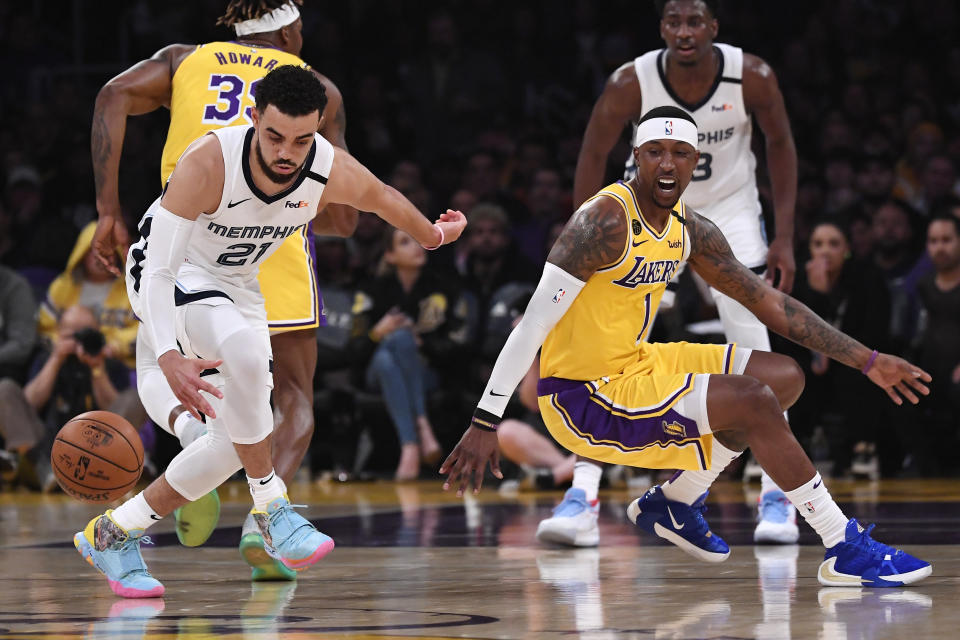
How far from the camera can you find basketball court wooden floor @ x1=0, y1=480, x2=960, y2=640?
11.8 ft

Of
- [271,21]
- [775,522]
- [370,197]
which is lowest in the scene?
[775,522]

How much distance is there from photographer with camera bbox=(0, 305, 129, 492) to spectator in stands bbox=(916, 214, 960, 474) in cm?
499

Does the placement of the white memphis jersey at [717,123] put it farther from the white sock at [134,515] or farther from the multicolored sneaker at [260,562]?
the white sock at [134,515]

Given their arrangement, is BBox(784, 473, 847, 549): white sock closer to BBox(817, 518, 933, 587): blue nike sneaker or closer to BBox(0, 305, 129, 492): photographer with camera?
BBox(817, 518, 933, 587): blue nike sneaker

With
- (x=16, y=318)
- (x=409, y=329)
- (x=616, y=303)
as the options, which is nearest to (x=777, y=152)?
(x=616, y=303)

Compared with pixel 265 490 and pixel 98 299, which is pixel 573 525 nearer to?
pixel 265 490

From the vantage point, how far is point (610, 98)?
20.0 ft

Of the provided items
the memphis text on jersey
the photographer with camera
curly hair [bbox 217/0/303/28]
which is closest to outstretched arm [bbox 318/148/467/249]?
the memphis text on jersey

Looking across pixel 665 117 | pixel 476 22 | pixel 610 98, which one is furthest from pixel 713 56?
pixel 476 22

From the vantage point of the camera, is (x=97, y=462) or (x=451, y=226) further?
(x=97, y=462)

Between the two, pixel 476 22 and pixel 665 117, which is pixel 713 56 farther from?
pixel 476 22

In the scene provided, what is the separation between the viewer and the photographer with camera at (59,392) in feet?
29.9

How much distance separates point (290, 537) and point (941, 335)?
5.79 meters

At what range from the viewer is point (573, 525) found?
5668 mm
